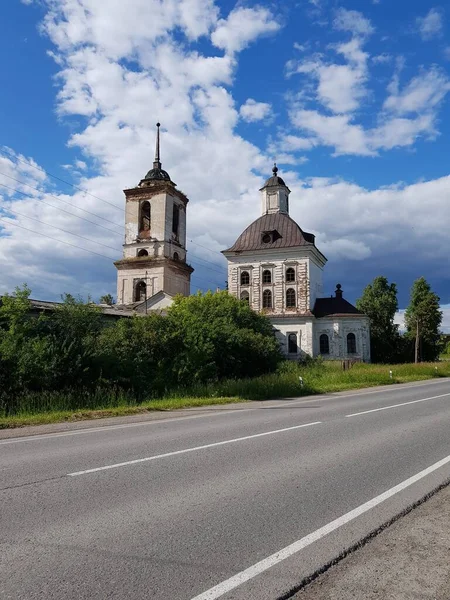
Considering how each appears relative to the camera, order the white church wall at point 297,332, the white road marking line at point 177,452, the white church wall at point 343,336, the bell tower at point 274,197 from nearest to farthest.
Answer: the white road marking line at point 177,452
the white church wall at point 343,336
the white church wall at point 297,332
the bell tower at point 274,197

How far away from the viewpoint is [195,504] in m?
5.30

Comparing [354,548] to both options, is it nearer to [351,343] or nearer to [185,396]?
[185,396]

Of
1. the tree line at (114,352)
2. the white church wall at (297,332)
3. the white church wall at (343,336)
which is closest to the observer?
the tree line at (114,352)

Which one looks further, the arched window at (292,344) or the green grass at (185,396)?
the arched window at (292,344)

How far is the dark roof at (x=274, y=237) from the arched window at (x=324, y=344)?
9.85 metres

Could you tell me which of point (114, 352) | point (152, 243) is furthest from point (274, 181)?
point (114, 352)

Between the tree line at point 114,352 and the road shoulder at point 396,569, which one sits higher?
the tree line at point 114,352

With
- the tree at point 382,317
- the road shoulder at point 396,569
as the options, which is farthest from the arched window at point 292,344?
the road shoulder at point 396,569

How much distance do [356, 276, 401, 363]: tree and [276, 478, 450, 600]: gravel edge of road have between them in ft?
187

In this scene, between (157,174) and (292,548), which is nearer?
(292,548)

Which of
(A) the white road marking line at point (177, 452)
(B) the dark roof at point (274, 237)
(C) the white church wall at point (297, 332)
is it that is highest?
(B) the dark roof at point (274, 237)

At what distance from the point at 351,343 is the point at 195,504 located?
1784 inches

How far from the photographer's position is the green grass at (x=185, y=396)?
1387cm

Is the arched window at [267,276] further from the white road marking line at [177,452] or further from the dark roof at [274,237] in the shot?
the white road marking line at [177,452]
